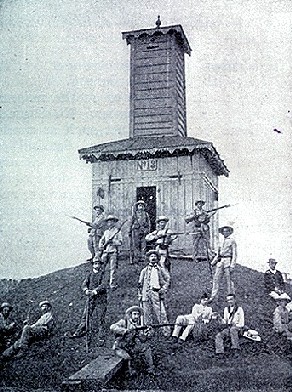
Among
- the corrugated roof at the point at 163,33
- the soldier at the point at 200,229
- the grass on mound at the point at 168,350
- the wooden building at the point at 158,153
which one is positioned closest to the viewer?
the grass on mound at the point at 168,350

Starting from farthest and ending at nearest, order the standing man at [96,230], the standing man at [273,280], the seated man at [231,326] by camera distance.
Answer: the standing man at [96,230]
the standing man at [273,280]
the seated man at [231,326]

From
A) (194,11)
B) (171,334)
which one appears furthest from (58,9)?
(171,334)

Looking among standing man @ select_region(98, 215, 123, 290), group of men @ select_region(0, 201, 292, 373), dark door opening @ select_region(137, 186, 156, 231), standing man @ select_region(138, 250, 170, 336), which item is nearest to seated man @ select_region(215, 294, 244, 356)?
group of men @ select_region(0, 201, 292, 373)

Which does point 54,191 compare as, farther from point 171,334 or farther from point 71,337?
point 171,334

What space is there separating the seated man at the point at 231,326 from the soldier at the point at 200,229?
3495 mm

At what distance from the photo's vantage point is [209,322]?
8602 mm

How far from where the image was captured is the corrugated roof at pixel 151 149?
12687mm

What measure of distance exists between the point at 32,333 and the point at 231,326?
3330 millimetres

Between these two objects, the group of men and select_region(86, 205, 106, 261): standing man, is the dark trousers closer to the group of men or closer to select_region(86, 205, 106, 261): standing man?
the group of men

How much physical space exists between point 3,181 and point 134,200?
15.7ft

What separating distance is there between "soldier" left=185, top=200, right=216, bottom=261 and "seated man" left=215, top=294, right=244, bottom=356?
3.49m

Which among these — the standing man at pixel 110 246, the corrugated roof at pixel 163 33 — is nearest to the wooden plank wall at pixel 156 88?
the corrugated roof at pixel 163 33

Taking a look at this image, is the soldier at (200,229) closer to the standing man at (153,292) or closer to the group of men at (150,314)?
the group of men at (150,314)

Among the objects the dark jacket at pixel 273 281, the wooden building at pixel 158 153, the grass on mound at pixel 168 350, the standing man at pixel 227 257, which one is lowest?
the grass on mound at pixel 168 350
